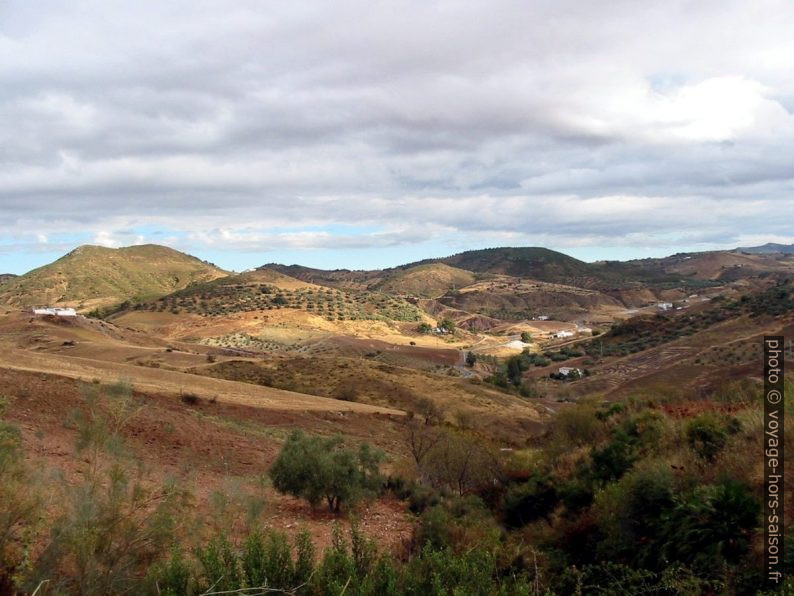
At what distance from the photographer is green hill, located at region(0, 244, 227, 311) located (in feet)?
509

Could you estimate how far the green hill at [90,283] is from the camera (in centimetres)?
15512

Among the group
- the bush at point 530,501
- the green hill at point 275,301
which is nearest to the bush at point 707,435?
the bush at point 530,501

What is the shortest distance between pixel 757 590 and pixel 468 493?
39.1 ft

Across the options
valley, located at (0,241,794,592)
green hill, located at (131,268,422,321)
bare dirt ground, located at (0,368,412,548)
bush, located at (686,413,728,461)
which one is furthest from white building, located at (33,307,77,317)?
bush, located at (686,413,728,461)

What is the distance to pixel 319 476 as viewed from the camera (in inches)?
672

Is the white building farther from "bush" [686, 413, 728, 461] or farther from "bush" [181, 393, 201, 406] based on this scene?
"bush" [686, 413, 728, 461]

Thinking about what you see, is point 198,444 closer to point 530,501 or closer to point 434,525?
point 530,501

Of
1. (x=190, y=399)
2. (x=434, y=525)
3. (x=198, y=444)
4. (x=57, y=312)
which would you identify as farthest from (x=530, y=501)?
(x=57, y=312)

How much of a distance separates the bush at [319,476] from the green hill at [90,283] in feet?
466

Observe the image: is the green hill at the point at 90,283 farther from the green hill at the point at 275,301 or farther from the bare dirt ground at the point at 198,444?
the bare dirt ground at the point at 198,444

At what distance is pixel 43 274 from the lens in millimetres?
176625

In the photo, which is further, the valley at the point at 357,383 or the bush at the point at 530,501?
the valley at the point at 357,383

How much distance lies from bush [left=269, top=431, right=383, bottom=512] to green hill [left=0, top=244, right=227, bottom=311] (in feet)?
466

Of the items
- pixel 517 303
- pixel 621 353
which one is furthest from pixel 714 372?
pixel 517 303
